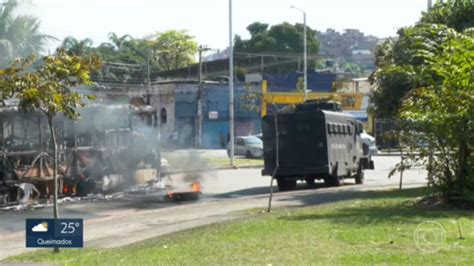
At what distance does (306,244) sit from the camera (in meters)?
12.0

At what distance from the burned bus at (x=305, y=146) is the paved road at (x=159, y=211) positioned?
0.77 m

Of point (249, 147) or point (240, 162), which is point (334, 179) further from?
point (249, 147)

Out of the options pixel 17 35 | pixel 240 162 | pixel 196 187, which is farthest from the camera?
pixel 17 35

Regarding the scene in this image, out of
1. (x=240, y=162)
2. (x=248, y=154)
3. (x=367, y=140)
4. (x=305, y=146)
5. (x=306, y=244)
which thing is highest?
(x=305, y=146)

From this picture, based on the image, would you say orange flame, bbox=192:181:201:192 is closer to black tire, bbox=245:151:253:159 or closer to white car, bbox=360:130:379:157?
white car, bbox=360:130:379:157

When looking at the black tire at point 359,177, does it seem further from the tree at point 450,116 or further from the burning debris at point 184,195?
the tree at point 450,116

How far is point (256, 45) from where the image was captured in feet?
331

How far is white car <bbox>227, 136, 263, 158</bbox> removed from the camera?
51.4m

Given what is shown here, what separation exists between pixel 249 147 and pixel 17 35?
1529 cm

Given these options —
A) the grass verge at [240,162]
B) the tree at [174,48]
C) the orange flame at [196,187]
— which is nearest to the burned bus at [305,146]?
the orange flame at [196,187]

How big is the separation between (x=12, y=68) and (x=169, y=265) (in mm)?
5436

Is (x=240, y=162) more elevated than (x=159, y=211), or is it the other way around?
(x=159, y=211)

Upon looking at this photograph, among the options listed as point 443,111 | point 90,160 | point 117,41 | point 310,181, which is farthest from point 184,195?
point 117,41

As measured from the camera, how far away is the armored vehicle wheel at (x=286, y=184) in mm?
27672
